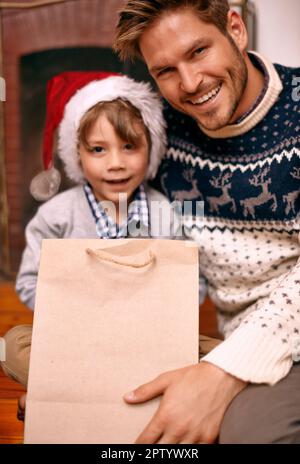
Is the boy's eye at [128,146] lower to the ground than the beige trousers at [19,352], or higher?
higher

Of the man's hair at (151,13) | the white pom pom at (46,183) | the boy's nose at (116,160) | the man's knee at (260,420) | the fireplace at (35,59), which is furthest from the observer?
the fireplace at (35,59)

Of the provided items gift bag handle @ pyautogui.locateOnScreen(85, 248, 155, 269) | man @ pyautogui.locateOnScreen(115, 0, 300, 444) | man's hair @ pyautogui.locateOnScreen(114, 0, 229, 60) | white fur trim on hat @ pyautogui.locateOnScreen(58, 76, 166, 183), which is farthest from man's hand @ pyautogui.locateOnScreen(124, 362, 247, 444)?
man's hair @ pyautogui.locateOnScreen(114, 0, 229, 60)

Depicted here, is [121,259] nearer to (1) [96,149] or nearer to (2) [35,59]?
(1) [96,149]

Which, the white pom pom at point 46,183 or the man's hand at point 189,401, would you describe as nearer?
the man's hand at point 189,401

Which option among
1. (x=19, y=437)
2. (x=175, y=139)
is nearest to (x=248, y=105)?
(x=175, y=139)

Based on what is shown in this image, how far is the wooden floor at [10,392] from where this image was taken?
1.09 metres

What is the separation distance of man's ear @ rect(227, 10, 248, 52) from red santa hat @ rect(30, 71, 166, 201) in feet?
0.69

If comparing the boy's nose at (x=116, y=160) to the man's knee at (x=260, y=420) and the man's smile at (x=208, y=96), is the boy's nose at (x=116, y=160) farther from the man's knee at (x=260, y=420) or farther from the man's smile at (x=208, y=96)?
the man's knee at (x=260, y=420)

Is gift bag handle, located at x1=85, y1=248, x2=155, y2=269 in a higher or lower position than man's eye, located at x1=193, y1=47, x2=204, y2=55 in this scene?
lower

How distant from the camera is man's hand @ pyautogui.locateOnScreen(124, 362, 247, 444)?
75cm

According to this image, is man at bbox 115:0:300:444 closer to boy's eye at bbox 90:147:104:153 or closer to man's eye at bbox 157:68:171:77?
man's eye at bbox 157:68:171:77

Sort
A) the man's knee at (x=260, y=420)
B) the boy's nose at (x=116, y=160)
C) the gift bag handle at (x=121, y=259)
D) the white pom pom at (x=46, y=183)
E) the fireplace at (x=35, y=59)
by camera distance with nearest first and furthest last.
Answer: the man's knee at (x=260, y=420), the gift bag handle at (x=121, y=259), the boy's nose at (x=116, y=160), the white pom pom at (x=46, y=183), the fireplace at (x=35, y=59)

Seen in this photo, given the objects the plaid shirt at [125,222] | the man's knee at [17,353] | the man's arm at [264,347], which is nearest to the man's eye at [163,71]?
the plaid shirt at [125,222]
